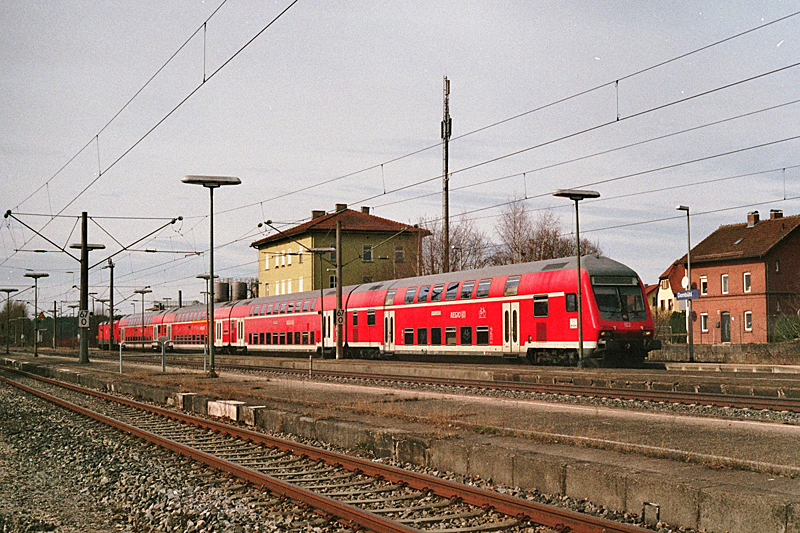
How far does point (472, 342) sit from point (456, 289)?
228 centimetres

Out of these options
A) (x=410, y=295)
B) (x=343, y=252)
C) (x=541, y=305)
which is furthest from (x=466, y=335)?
(x=343, y=252)

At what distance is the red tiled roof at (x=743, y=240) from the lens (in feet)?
200

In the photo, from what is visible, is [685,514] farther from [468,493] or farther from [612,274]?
[612,274]

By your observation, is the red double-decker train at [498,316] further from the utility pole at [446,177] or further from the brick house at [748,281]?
the brick house at [748,281]

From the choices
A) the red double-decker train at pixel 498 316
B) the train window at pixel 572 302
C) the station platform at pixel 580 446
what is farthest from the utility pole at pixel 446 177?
the station platform at pixel 580 446

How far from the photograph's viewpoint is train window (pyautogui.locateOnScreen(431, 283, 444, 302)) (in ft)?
104

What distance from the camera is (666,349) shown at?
3994 centimetres

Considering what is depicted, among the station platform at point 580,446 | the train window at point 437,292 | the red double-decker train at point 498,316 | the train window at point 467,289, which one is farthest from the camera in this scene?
the train window at point 437,292

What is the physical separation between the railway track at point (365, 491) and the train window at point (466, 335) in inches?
647

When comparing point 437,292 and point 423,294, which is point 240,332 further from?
point 437,292

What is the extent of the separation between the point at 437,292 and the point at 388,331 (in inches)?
165

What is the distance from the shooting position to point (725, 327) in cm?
6197

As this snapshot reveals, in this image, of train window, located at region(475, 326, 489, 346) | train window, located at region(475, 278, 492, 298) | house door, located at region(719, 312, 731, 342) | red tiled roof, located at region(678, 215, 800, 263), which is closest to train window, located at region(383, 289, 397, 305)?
train window, located at region(475, 278, 492, 298)

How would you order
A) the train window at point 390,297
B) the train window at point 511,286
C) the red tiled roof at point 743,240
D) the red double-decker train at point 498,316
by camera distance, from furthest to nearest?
the red tiled roof at point 743,240 → the train window at point 390,297 → the train window at point 511,286 → the red double-decker train at point 498,316
